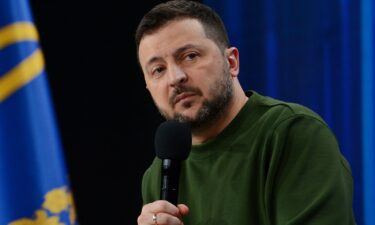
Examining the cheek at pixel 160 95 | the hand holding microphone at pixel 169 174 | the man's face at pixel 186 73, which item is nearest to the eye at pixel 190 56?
the man's face at pixel 186 73

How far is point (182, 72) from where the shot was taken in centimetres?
136

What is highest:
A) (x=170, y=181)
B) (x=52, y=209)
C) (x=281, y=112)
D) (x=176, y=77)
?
(x=176, y=77)

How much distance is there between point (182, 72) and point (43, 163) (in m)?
0.52

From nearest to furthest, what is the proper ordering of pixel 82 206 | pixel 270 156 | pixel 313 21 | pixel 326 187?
pixel 326 187, pixel 270 156, pixel 313 21, pixel 82 206

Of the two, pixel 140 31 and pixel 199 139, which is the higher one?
pixel 140 31

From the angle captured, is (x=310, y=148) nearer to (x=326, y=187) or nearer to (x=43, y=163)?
(x=326, y=187)

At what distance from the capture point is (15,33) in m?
1.56

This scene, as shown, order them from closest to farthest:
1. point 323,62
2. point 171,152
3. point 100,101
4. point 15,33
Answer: point 171,152 → point 15,33 → point 323,62 → point 100,101

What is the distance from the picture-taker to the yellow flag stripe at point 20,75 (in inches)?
59.6

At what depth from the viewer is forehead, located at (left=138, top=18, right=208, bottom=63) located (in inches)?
55.1

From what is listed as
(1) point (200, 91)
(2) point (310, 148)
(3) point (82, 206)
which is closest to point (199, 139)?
(1) point (200, 91)

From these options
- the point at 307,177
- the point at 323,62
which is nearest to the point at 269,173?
the point at 307,177

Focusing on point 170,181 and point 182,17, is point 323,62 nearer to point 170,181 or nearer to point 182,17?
point 182,17

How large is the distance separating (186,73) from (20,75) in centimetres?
52
